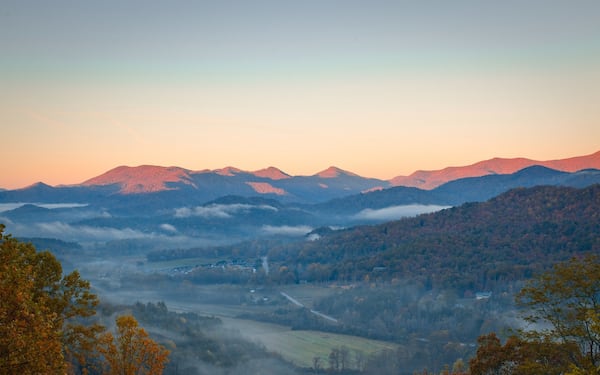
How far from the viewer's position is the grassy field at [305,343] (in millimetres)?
111331

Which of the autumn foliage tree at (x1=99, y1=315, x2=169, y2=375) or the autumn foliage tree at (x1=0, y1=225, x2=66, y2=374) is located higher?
the autumn foliage tree at (x1=0, y1=225, x2=66, y2=374)

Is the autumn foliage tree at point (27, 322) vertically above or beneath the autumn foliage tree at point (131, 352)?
above

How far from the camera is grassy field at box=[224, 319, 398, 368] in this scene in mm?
111331

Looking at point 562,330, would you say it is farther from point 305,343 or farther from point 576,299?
point 305,343

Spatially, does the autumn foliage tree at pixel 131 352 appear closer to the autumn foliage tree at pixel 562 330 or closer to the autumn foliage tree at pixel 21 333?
the autumn foliage tree at pixel 21 333

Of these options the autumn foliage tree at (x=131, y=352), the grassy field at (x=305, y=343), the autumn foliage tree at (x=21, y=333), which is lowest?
the grassy field at (x=305, y=343)

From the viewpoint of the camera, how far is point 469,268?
182 m

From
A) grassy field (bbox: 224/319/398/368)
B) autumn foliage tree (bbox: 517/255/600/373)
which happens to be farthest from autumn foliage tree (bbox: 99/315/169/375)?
grassy field (bbox: 224/319/398/368)

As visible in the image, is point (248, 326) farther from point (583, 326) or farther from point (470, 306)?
point (583, 326)

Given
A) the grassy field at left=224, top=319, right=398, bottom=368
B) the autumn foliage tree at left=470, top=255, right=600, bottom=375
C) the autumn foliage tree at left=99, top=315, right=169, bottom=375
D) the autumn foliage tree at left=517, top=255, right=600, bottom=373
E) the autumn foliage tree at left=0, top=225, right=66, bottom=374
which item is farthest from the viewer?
the grassy field at left=224, top=319, right=398, bottom=368

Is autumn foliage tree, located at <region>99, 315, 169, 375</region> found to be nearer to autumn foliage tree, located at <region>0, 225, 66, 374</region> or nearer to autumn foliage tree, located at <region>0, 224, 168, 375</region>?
autumn foliage tree, located at <region>0, 224, 168, 375</region>

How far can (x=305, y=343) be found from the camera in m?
123

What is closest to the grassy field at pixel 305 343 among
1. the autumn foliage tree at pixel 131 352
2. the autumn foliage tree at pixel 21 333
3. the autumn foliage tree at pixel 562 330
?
the autumn foliage tree at pixel 131 352

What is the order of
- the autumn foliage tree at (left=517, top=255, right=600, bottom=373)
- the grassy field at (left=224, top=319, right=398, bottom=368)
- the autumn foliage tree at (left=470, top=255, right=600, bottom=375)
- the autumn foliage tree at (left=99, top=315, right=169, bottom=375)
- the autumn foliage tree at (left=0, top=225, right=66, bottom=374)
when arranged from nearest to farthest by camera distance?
the autumn foliage tree at (left=0, top=225, right=66, bottom=374) → the autumn foliage tree at (left=470, top=255, right=600, bottom=375) → the autumn foliage tree at (left=517, top=255, right=600, bottom=373) → the autumn foliage tree at (left=99, top=315, right=169, bottom=375) → the grassy field at (left=224, top=319, right=398, bottom=368)
